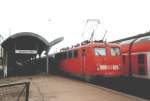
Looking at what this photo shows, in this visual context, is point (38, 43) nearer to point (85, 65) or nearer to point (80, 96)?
point (85, 65)

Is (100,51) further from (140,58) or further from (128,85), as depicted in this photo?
(128,85)

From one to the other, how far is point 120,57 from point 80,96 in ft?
24.9

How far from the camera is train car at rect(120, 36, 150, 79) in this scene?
17913 mm

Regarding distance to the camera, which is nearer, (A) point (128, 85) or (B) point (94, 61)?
(B) point (94, 61)

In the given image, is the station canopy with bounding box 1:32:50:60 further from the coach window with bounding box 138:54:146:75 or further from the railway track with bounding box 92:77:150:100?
the coach window with bounding box 138:54:146:75

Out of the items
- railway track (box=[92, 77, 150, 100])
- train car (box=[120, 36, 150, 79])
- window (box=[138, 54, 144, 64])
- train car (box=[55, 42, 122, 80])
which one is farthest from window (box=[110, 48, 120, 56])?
window (box=[138, 54, 144, 64])

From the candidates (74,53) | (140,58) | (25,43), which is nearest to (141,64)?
(140,58)

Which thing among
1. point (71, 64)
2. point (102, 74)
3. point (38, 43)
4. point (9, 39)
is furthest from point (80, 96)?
point (38, 43)

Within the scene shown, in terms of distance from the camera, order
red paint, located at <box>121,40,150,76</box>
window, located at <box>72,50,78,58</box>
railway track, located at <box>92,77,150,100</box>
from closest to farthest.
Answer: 1. red paint, located at <box>121,40,150,76</box>
2. railway track, located at <box>92,77,150,100</box>
3. window, located at <box>72,50,78,58</box>

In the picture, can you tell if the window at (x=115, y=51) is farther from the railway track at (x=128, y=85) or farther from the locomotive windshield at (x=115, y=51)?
the railway track at (x=128, y=85)

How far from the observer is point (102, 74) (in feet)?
65.4

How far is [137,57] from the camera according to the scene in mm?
19141

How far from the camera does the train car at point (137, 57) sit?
17.9m

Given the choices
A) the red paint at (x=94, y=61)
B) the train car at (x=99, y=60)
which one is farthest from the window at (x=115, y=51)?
the red paint at (x=94, y=61)
